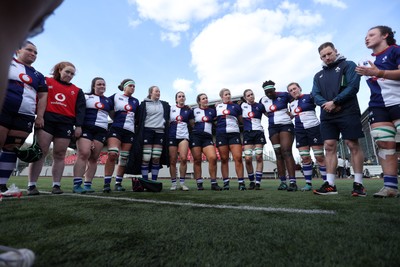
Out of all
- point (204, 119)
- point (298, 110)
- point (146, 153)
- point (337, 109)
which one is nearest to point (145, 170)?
point (146, 153)

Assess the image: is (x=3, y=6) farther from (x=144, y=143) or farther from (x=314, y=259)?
(x=144, y=143)

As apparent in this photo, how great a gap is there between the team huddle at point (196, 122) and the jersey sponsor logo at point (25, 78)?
0.6 inches

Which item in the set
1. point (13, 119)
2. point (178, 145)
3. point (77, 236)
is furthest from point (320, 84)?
point (13, 119)

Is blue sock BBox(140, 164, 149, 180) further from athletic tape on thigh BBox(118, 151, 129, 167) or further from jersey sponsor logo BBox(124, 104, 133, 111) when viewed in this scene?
jersey sponsor logo BBox(124, 104, 133, 111)

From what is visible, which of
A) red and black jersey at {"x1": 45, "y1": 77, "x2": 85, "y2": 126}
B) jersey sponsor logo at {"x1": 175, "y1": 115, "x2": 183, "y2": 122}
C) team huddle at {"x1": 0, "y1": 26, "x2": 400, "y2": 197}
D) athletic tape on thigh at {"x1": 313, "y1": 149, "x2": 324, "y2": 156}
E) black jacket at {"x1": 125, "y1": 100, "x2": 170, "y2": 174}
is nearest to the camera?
team huddle at {"x1": 0, "y1": 26, "x2": 400, "y2": 197}

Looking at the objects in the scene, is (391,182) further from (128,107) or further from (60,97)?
(60,97)

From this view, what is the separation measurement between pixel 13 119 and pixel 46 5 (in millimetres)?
3442

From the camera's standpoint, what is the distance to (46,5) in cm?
83

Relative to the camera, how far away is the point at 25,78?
12.2ft

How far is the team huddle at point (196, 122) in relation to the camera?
3455 millimetres

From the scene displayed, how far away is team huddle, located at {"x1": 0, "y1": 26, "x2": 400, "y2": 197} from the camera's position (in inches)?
136

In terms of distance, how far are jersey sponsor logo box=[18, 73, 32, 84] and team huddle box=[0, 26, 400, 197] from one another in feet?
0.05

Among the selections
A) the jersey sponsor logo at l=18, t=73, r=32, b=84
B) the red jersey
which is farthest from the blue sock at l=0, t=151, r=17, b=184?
the jersey sponsor logo at l=18, t=73, r=32, b=84

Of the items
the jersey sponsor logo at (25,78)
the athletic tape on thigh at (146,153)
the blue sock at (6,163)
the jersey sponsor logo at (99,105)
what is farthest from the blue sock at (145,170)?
the jersey sponsor logo at (25,78)
